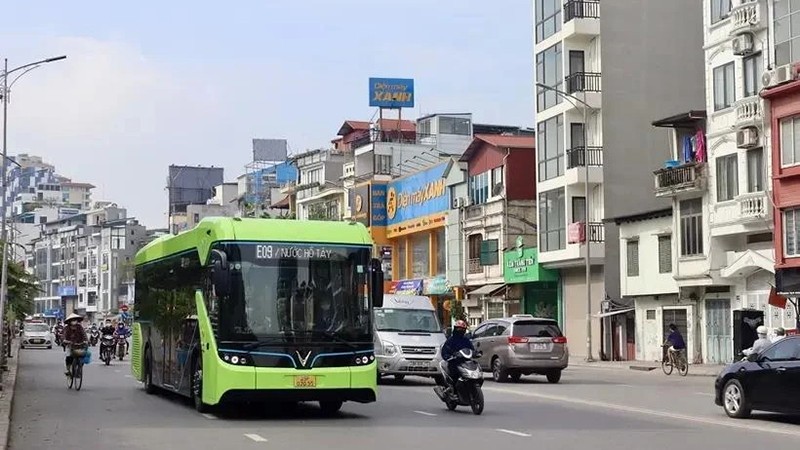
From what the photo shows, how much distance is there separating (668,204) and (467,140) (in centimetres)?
3946

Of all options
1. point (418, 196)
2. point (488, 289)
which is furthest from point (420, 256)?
point (488, 289)

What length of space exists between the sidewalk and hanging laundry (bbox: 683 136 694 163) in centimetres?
804

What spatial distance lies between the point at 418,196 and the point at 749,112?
109 feet

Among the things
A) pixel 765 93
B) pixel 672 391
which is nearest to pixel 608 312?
pixel 765 93

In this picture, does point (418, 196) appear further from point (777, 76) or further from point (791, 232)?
point (791, 232)

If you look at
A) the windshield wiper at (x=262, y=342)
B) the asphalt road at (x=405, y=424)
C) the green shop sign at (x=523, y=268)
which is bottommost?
the asphalt road at (x=405, y=424)

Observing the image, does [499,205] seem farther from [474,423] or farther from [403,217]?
[474,423]

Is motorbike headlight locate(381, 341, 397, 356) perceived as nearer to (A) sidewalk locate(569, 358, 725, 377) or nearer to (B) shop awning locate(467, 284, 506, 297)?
(A) sidewalk locate(569, 358, 725, 377)

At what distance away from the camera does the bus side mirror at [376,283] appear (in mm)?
18333

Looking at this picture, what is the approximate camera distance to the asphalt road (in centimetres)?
1520

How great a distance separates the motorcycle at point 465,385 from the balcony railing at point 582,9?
114ft

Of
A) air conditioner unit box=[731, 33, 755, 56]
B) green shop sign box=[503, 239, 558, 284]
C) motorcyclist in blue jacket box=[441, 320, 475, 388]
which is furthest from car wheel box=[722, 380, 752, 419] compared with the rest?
green shop sign box=[503, 239, 558, 284]

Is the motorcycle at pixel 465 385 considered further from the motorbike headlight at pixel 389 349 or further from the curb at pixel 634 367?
the curb at pixel 634 367

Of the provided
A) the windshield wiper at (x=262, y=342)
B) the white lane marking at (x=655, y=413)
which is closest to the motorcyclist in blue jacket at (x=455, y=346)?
the white lane marking at (x=655, y=413)
